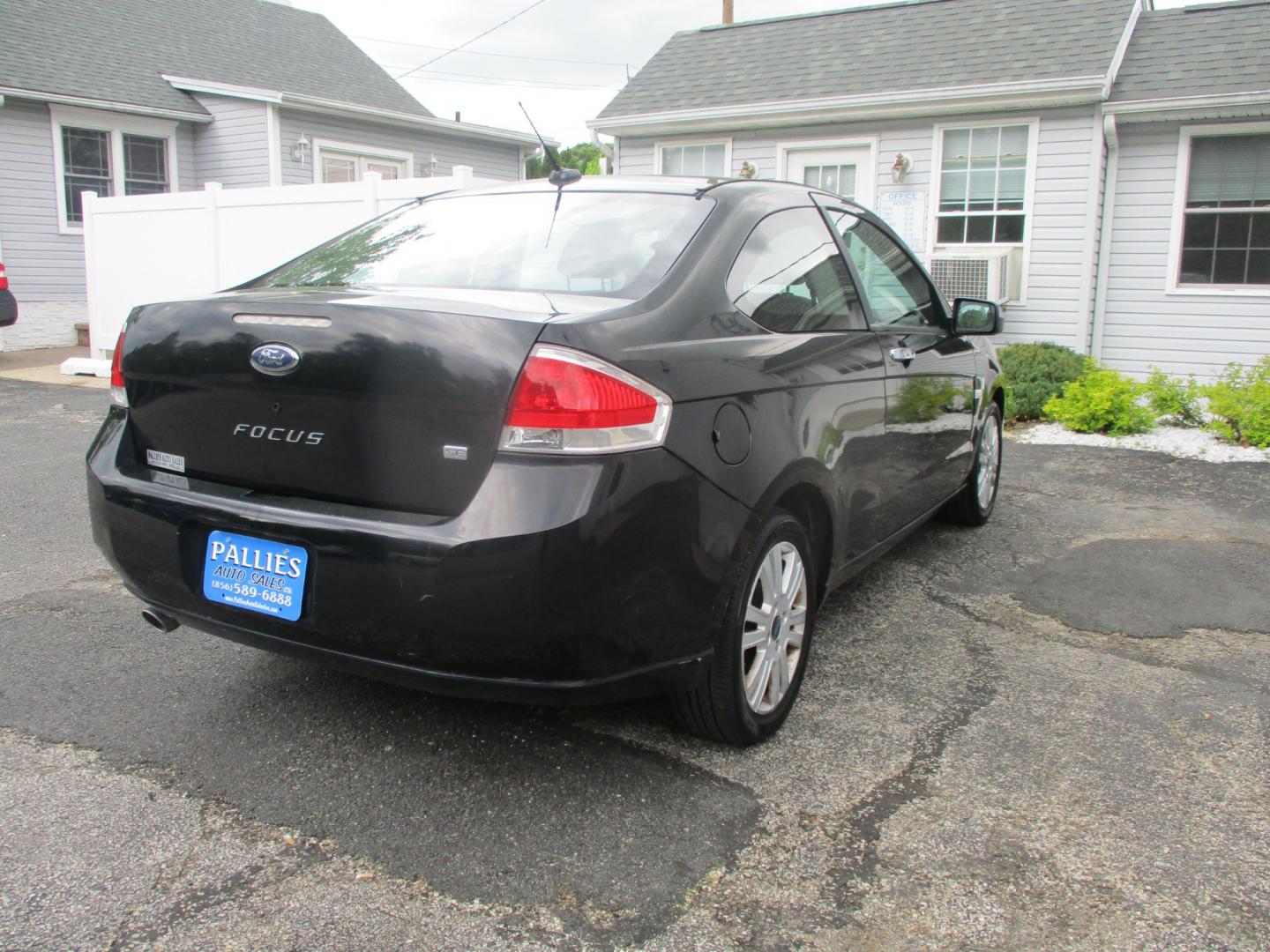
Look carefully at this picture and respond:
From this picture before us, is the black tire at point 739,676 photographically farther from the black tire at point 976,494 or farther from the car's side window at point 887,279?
the black tire at point 976,494

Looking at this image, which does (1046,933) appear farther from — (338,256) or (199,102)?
(199,102)

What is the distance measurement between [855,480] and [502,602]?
59.8 inches

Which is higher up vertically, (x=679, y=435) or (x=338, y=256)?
(x=338, y=256)

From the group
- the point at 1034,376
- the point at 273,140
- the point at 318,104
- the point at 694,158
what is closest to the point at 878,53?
the point at 694,158

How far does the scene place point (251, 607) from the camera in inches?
100

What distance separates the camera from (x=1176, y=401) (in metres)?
8.50

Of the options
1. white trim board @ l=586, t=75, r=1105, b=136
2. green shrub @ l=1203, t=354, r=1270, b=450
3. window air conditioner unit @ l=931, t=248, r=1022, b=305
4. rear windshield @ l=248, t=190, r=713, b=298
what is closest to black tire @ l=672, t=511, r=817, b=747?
rear windshield @ l=248, t=190, r=713, b=298

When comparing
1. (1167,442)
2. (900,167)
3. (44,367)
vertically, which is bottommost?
(1167,442)

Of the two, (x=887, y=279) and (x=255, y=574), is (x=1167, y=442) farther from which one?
(x=255, y=574)

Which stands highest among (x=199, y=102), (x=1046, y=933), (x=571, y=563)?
(x=199, y=102)

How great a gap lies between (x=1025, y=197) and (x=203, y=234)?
8.57m

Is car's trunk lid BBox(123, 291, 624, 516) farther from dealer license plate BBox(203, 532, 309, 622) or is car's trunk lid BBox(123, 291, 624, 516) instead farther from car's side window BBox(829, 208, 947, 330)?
car's side window BBox(829, 208, 947, 330)

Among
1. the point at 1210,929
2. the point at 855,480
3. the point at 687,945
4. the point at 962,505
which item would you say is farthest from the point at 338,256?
the point at 962,505

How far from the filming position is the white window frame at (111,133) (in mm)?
14508
